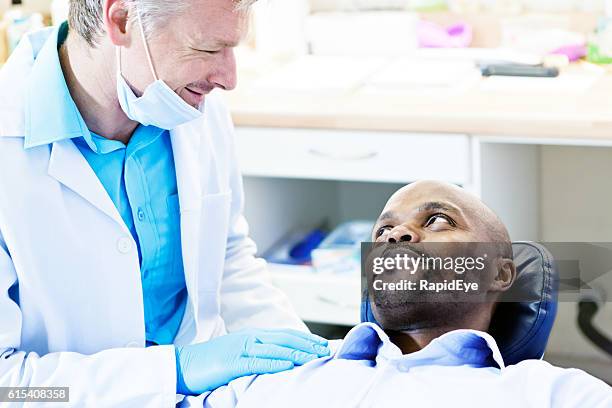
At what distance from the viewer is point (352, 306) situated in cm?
263

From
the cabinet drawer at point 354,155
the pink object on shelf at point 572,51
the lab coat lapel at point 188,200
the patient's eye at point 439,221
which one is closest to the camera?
the patient's eye at point 439,221

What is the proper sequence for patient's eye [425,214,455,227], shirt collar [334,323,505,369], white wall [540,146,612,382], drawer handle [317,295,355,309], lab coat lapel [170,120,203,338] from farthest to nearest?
1. white wall [540,146,612,382]
2. drawer handle [317,295,355,309]
3. lab coat lapel [170,120,203,338]
4. patient's eye [425,214,455,227]
5. shirt collar [334,323,505,369]

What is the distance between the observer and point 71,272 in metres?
1.72

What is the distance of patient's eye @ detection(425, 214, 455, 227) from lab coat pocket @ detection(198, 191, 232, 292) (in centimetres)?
43

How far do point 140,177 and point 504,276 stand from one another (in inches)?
23.7

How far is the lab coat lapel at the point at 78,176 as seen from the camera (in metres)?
1.69

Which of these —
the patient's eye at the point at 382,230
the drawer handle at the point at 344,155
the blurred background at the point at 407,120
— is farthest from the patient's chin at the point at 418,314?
the drawer handle at the point at 344,155

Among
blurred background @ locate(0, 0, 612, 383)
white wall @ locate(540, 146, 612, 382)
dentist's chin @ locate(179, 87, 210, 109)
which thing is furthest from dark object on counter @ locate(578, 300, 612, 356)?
dentist's chin @ locate(179, 87, 210, 109)

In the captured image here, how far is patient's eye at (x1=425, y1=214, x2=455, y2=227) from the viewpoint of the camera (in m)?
1.69

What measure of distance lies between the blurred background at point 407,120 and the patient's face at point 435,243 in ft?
2.35

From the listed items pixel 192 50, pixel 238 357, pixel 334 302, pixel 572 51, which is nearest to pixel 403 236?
pixel 238 357

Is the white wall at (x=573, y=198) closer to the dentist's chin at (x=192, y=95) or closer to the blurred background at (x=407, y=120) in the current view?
the blurred background at (x=407, y=120)

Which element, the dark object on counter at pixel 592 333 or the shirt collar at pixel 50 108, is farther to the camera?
the dark object on counter at pixel 592 333

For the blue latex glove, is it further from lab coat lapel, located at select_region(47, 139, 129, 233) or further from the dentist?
lab coat lapel, located at select_region(47, 139, 129, 233)
